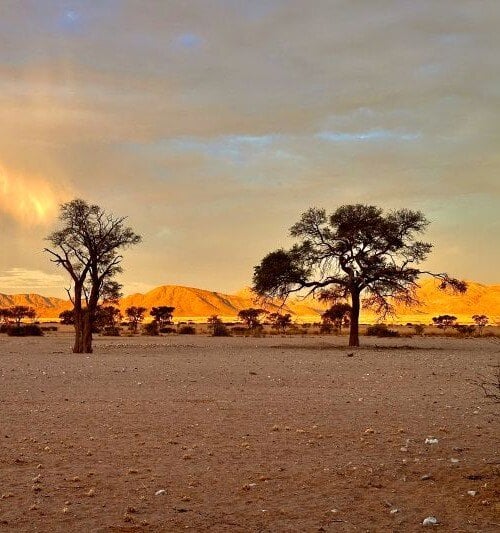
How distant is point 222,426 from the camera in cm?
1275

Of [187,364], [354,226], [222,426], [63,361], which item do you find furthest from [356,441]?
[354,226]

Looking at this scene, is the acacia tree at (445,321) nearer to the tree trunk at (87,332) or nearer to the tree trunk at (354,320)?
the tree trunk at (354,320)

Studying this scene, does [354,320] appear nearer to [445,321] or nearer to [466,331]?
[466,331]

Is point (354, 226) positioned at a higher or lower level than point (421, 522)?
higher

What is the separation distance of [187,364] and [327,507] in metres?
22.4

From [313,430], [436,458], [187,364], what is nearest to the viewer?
[436,458]

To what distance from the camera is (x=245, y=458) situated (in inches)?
395

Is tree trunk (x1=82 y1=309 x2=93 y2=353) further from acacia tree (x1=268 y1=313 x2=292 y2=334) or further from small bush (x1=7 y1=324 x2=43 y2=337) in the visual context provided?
acacia tree (x1=268 y1=313 x2=292 y2=334)

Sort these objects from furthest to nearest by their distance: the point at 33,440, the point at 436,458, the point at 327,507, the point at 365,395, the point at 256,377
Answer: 1. the point at 256,377
2. the point at 365,395
3. the point at 33,440
4. the point at 436,458
5. the point at 327,507

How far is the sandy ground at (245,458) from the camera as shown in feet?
23.9

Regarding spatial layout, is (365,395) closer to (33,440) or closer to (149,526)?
(33,440)

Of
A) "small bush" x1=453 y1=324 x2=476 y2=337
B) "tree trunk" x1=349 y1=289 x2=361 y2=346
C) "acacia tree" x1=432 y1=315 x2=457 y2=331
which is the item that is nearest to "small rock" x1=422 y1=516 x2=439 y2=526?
"tree trunk" x1=349 y1=289 x2=361 y2=346

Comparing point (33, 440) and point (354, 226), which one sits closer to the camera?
point (33, 440)

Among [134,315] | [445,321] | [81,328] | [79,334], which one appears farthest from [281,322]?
[79,334]
